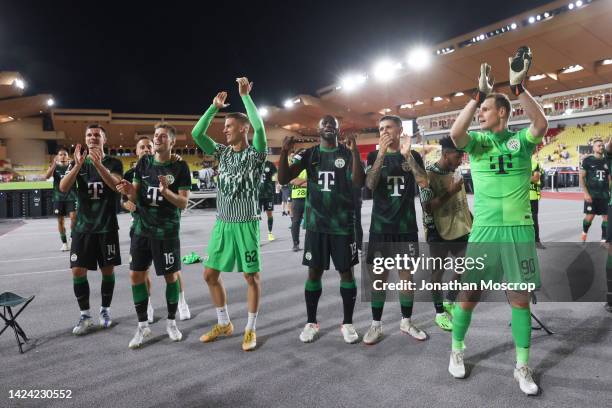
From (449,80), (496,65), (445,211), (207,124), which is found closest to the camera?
(207,124)

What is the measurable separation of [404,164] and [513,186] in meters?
1.11

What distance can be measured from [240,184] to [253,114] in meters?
0.67

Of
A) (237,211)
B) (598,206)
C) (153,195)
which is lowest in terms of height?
(598,206)

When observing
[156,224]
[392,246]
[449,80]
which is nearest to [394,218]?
[392,246]

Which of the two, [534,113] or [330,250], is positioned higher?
[534,113]

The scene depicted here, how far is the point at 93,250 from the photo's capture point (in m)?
4.09

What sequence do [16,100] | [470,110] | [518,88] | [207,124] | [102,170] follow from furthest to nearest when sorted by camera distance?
[16,100]
[207,124]
[102,170]
[470,110]
[518,88]

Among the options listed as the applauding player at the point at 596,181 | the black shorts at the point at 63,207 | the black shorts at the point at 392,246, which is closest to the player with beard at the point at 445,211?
the black shorts at the point at 392,246

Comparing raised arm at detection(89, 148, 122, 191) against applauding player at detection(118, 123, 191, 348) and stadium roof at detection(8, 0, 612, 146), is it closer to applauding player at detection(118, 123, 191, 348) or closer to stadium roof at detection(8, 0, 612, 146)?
applauding player at detection(118, 123, 191, 348)

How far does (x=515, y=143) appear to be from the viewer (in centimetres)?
288

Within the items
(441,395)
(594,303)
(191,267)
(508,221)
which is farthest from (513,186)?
(191,267)

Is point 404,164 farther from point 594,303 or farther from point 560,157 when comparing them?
point 560,157

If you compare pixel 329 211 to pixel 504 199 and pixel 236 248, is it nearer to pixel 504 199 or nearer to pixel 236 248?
pixel 236 248

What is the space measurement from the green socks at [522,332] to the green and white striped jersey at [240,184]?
2349 millimetres
